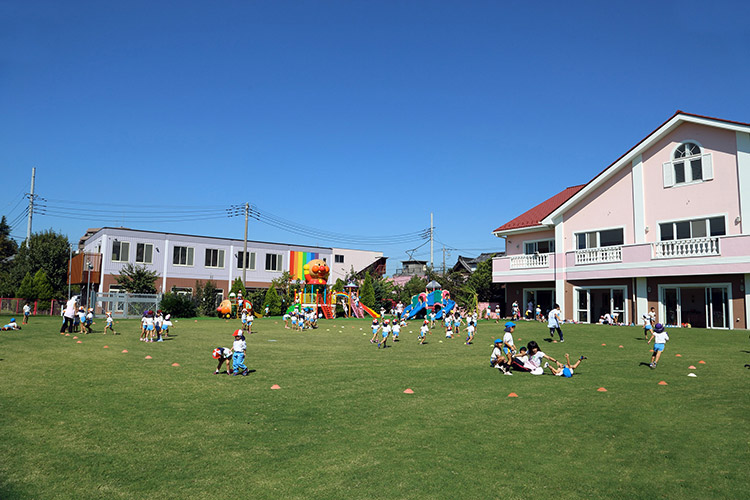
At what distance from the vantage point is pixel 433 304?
3803cm

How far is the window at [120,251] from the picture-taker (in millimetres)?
47719

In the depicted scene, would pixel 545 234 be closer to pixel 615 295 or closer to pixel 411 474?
pixel 615 295

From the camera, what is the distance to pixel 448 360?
17.0 metres

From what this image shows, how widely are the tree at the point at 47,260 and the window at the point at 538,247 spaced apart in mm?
45245

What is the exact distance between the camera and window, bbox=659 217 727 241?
26766mm

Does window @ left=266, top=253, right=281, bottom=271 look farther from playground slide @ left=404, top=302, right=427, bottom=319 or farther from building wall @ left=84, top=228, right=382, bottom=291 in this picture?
playground slide @ left=404, top=302, right=427, bottom=319

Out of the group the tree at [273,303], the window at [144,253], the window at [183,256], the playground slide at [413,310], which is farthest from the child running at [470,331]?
the window at [144,253]

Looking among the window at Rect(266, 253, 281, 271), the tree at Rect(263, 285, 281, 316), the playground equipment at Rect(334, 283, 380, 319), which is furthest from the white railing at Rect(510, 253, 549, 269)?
the window at Rect(266, 253, 281, 271)

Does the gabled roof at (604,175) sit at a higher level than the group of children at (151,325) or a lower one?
higher

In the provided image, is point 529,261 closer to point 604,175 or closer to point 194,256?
point 604,175

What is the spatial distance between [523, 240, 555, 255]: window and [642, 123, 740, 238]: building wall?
7.44 m

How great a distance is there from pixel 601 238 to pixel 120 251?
41.5 metres

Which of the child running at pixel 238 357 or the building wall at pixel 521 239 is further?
the building wall at pixel 521 239

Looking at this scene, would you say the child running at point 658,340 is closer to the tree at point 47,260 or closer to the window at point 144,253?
the window at point 144,253
